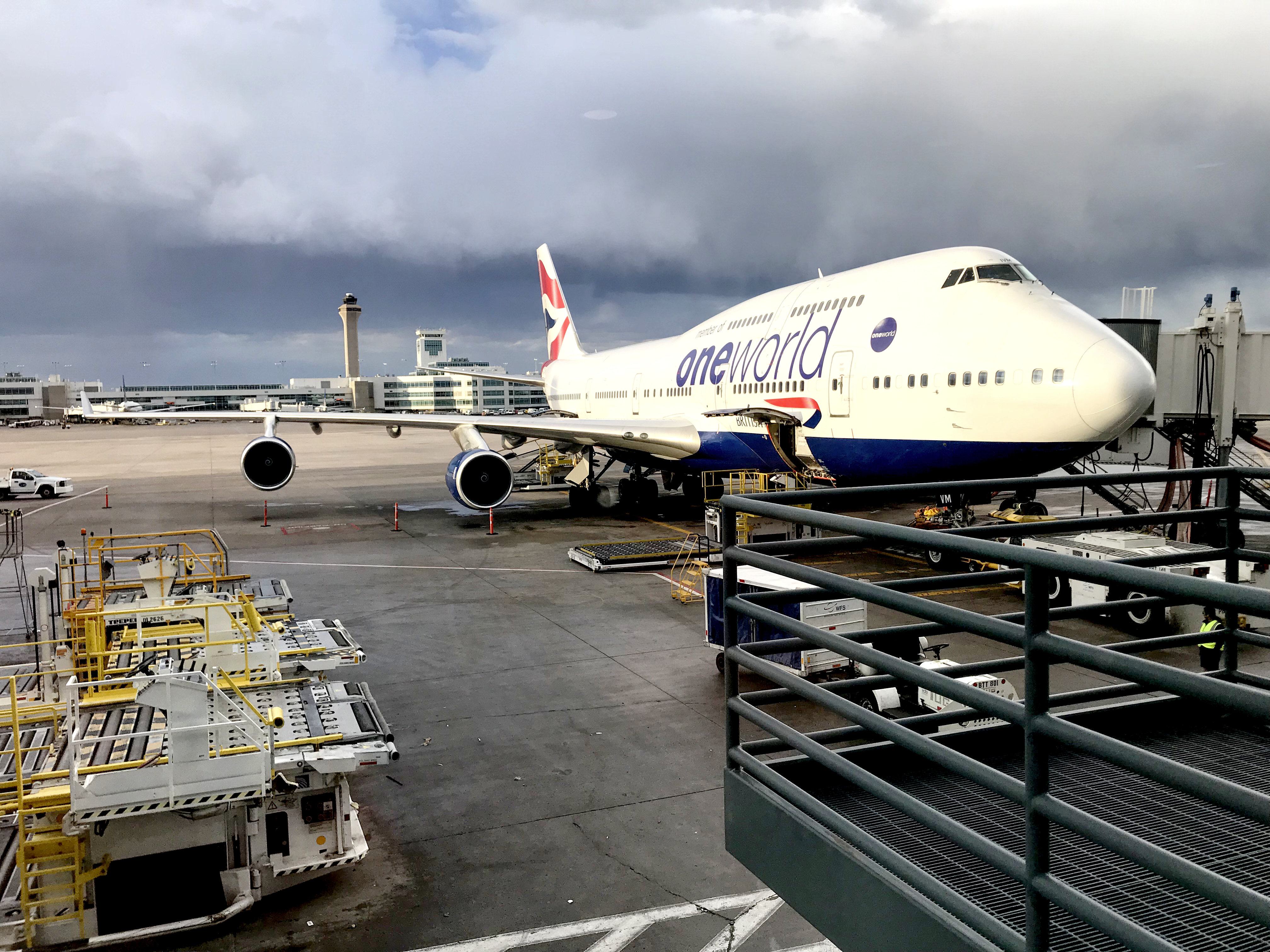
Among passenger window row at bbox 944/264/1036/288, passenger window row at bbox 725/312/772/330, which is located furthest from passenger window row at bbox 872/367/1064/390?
passenger window row at bbox 725/312/772/330

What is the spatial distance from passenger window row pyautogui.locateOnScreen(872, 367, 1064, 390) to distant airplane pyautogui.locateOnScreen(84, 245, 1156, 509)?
30 millimetres

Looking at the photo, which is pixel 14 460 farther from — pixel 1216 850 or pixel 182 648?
pixel 1216 850

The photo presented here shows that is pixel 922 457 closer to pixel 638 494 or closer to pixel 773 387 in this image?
pixel 773 387

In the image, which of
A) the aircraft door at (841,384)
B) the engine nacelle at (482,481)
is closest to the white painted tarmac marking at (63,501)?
the engine nacelle at (482,481)

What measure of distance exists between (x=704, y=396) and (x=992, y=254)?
8.51 m

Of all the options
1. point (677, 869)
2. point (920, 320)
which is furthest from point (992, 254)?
point (677, 869)

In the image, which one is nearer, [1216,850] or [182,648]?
[1216,850]

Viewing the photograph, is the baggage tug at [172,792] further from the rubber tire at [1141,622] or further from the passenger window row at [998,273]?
the passenger window row at [998,273]

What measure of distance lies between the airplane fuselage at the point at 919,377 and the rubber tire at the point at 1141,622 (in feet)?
8.60

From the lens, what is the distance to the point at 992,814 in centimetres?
346

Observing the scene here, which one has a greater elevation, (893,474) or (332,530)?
(893,474)

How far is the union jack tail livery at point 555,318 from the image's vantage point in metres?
37.8

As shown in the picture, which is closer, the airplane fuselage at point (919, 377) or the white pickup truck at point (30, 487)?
the airplane fuselage at point (919, 377)

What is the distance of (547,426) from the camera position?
2566 cm
